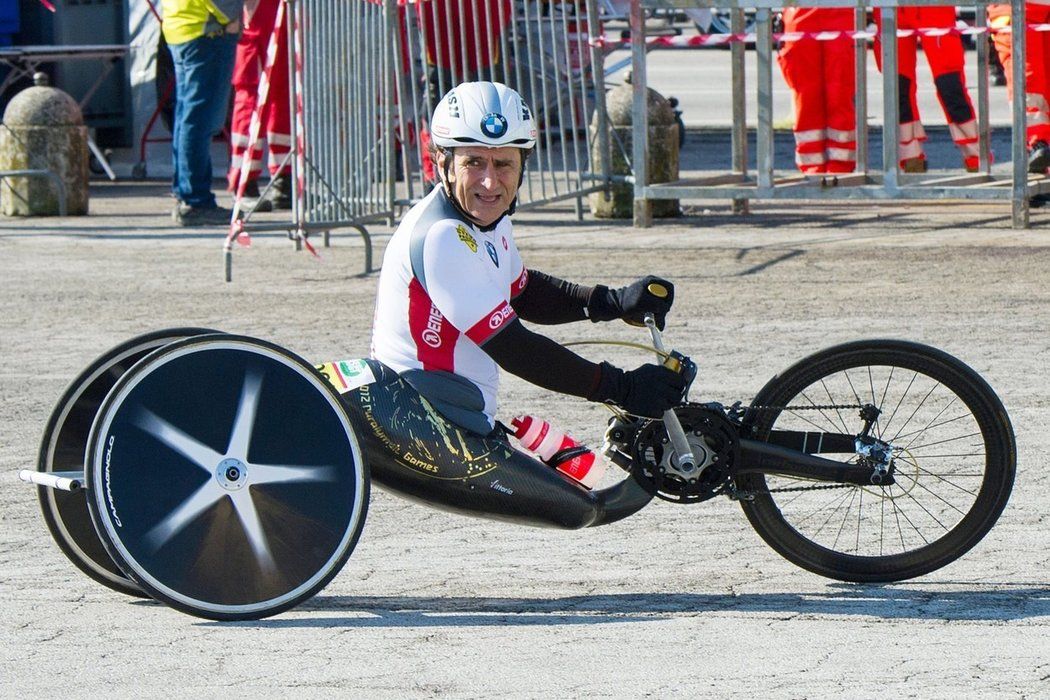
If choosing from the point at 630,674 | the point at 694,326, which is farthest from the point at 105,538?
the point at 694,326

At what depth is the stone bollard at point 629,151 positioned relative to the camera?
42.4ft

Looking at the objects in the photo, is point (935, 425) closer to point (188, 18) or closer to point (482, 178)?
point (482, 178)

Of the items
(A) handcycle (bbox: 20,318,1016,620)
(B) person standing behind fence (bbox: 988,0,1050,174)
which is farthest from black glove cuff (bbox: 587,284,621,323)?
(B) person standing behind fence (bbox: 988,0,1050,174)

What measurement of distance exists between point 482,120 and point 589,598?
1.21m

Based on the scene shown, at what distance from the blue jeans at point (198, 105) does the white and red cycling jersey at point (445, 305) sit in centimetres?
767

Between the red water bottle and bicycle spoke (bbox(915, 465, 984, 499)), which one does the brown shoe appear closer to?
bicycle spoke (bbox(915, 465, 984, 499))

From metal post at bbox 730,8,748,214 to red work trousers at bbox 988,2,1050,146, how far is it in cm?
161

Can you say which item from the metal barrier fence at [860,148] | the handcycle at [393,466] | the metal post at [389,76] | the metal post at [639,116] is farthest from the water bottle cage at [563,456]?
the metal post at [639,116]

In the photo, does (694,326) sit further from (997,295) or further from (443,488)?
(443,488)

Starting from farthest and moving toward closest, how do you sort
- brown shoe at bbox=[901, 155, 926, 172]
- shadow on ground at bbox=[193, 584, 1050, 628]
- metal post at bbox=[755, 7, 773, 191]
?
brown shoe at bbox=[901, 155, 926, 172]
metal post at bbox=[755, 7, 773, 191]
shadow on ground at bbox=[193, 584, 1050, 628]

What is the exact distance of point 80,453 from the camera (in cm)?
517

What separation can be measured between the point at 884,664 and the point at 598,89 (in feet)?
27.1

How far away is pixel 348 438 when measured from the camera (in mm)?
4902

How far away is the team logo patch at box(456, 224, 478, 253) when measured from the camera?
16.6 ft
